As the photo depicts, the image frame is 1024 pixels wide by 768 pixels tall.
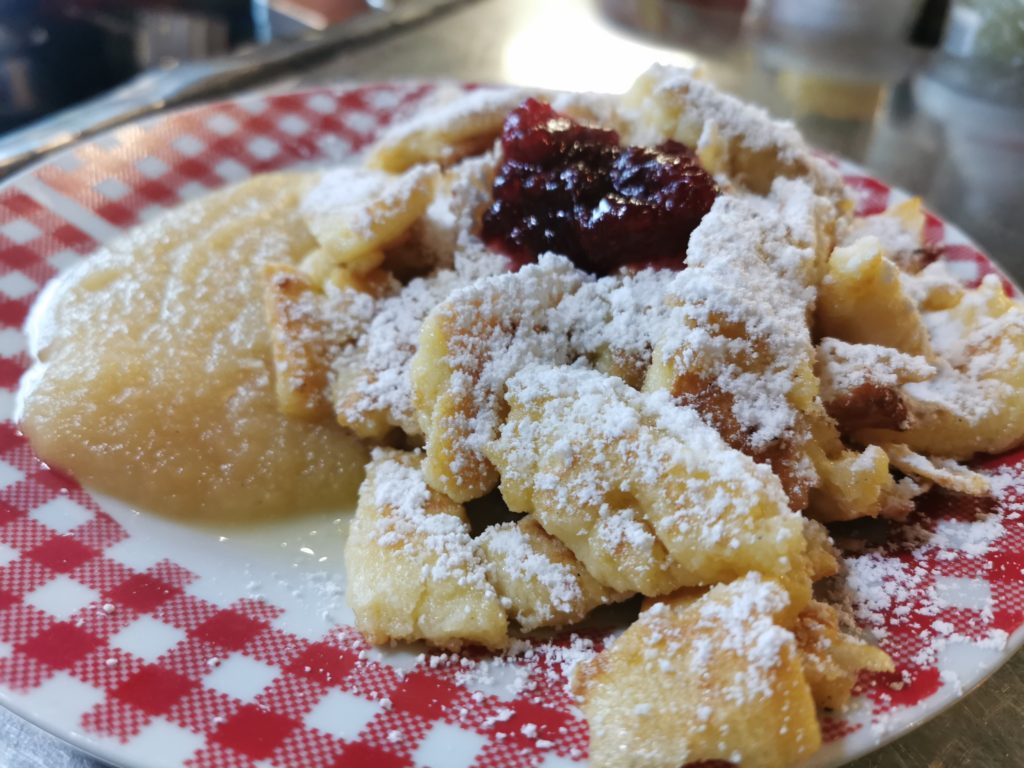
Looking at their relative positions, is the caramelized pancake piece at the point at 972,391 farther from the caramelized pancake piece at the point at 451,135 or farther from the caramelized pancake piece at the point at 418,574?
the caramelized pancake piece at the point at 451,135

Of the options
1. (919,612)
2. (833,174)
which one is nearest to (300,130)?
(833,174)

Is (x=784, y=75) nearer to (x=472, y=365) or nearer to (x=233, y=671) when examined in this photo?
(x=472, y=365)

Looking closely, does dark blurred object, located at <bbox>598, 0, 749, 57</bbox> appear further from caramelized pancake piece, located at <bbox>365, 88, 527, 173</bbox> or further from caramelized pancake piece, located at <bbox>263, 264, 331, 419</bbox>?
caramelized pancake piece, located at <bbox>263, 264, 331, 419</bbox>

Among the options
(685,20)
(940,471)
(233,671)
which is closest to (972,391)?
(940,471)

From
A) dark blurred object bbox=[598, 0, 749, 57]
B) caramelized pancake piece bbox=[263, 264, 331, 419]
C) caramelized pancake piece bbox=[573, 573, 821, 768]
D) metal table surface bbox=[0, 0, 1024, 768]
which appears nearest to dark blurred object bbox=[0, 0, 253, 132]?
metal table surface bbox=[0, 0, 1024, 768]

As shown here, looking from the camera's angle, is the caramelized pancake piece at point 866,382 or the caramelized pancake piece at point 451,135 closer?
the caramelized pancake piece at point 866,382

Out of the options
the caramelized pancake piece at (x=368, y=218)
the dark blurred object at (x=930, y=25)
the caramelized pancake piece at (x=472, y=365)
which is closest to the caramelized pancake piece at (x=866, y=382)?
the caramelized pancake piece at (x=472, y=365)

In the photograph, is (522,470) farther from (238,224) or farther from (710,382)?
(238,224)

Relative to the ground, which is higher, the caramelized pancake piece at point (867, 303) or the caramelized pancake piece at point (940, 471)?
the caramelized pancake piece at point (867, 303)
